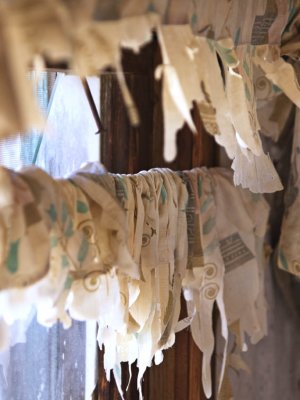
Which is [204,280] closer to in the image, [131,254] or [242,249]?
[242,249]

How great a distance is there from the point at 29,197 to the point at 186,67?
201 mm

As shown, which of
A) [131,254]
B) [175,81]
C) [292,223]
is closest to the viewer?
[175,81]

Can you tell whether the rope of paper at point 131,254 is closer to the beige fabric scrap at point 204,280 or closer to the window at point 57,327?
the beige fabric scrap at point 204,280

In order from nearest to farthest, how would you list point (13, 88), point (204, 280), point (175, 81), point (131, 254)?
point (13, 88) < point (175, 81) < point (131, 254) < point (204, 280)

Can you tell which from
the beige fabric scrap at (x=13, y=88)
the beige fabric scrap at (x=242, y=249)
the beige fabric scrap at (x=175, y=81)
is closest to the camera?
the beige fabric scrap at (x=13, y=88)

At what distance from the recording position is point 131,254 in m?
0.88

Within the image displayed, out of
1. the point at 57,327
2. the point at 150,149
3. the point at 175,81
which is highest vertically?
the point at 175,81

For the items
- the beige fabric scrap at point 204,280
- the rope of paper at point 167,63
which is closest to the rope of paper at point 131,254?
the beige fabric scrap at point 204,280

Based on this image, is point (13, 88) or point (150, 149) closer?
point (13, 88)

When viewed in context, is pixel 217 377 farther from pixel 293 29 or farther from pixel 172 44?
pixel 172 44

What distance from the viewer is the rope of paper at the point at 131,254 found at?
0.69 meters

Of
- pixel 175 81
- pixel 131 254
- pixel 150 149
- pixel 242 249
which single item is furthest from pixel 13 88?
pixel 242 249

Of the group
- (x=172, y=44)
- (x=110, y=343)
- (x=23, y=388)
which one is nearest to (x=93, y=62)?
(x=172, y=44)

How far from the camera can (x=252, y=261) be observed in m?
1.19
